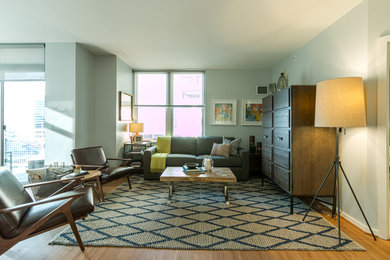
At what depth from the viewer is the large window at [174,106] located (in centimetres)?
593

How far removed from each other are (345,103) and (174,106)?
422 centimetres

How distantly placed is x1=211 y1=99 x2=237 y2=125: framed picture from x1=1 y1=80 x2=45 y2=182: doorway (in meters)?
3.75

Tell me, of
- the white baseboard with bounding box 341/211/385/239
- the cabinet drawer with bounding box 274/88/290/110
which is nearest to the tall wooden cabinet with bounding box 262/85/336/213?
the cabinet drawer with bounding box 274/88/290/110

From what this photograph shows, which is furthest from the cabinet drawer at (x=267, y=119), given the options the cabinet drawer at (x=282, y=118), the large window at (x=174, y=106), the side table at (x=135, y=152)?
the side table at (x=135, y=152)

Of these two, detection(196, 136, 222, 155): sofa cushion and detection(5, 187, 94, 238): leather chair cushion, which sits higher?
detection(196, 136, 222, 155): sofa cushion

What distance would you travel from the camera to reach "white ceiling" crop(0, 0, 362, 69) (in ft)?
8.98

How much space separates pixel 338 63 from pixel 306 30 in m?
0.79

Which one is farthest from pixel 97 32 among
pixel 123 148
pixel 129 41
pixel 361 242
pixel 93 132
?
pixel 361 242

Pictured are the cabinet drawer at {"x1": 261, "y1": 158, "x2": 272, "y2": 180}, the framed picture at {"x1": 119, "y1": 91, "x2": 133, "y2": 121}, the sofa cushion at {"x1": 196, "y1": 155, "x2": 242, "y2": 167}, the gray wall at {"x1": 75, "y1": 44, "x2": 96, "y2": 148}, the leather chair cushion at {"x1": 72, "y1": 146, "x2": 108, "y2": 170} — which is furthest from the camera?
the framed picture at {"x1": 119, "y1": 91, "x2": 133, "y2": 121}

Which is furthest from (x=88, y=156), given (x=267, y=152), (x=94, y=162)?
(x=267, y=152)

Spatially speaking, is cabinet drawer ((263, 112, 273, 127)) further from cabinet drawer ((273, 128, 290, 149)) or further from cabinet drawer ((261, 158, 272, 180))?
cabinet drawer ((261, 158, 272, 180))

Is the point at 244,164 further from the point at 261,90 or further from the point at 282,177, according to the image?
the point at 261,90

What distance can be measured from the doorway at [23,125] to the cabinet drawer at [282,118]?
4.24m

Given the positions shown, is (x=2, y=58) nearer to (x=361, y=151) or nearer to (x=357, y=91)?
(x=357, y=91)
